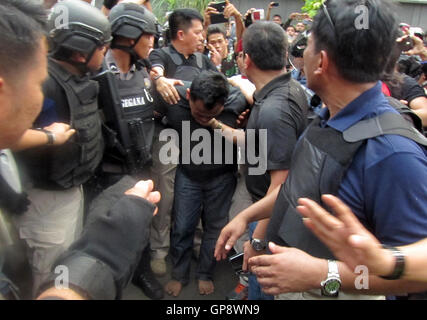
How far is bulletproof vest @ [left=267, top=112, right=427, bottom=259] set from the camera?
1.19 metres

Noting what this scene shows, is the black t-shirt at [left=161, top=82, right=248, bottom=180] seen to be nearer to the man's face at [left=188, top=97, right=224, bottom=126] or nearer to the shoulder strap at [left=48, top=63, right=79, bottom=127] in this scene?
the man's face at [left=188, top=97, right=224, bottom=126]

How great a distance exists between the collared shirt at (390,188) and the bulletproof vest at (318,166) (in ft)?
0.11

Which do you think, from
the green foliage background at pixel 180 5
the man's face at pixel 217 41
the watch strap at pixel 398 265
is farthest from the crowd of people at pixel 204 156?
the green foliage background at pixel 180 5

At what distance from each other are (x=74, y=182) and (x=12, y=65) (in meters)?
1.28

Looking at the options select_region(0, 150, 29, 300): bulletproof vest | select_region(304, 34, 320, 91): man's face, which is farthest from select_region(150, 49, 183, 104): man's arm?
select_region(304, 34, 320, 91): man's face

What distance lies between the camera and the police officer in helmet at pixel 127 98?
2.47 metres

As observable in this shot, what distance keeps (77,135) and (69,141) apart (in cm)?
7

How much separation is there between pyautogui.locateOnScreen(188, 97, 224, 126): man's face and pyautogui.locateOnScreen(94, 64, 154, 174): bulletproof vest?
1.21 ft

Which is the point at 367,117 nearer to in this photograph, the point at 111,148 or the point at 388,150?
the point at 388,150
